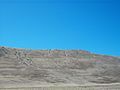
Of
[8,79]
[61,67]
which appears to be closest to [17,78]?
[8,79]

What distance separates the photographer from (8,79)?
62.5 metres

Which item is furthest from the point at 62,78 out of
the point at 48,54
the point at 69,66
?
the point at 48,54

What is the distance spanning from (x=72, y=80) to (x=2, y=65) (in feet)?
47.0

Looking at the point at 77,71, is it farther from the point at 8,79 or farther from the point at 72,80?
the point at 8,79

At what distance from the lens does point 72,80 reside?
67.1m

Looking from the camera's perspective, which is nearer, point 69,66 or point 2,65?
point 2,65

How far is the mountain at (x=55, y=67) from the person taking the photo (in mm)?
65500

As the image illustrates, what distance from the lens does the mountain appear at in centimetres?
6550

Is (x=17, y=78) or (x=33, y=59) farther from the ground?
(x=33, y=59)

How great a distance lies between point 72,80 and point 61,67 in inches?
243

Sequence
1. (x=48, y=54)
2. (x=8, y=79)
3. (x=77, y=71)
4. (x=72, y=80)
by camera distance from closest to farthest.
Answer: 1. (x=8, y=79)
2. (x=72, y=80)
3. (x=77, y=71)
4. (x=48, y=54)

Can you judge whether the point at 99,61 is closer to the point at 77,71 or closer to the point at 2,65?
the point at 77,71

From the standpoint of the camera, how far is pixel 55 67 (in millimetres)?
71875

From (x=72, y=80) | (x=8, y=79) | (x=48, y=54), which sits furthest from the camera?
(x=48, y=54)
